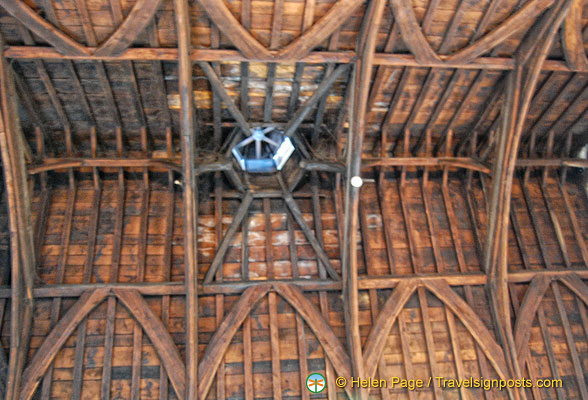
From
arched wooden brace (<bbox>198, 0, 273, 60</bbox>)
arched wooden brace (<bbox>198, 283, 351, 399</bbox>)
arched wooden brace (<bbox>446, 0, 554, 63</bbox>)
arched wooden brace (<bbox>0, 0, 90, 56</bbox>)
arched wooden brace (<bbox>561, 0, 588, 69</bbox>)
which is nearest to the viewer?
arched wooden brace (<bbox>0, 0, 90, 56</bbox>)

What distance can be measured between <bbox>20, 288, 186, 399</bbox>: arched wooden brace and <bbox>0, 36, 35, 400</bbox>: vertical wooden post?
0.23m

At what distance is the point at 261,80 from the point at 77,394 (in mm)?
5915

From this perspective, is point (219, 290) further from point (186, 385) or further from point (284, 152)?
point (284, 152)

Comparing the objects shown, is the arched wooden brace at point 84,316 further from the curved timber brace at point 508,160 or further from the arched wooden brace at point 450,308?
the curved timber brace at point 508,160

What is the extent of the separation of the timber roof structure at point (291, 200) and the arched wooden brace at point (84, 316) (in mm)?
32

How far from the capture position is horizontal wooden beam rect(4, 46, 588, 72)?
23.6 feet

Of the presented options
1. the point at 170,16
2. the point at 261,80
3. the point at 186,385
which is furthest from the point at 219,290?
the point at 170,16

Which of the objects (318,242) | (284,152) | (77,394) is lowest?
(77,394)

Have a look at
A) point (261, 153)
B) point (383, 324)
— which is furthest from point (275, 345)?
point (261, 153)

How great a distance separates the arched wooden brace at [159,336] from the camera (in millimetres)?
8102

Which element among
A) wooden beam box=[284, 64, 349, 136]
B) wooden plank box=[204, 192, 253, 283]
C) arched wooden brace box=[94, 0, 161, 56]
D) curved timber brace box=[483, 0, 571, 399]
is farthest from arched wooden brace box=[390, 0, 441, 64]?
wooden plank box=[204, 192, 253, 283]

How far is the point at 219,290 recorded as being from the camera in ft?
28.4

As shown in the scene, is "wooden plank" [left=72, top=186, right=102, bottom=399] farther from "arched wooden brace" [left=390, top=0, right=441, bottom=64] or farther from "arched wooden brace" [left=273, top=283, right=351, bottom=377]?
"arched wooden brace" [left=390, top=0, right=441, bottom=64]

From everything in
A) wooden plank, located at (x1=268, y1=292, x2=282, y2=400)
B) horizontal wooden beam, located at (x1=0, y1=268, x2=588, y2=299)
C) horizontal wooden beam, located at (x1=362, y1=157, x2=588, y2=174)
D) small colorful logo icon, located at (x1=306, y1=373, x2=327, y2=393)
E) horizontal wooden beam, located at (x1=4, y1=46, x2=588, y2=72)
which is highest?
horizontal wooden beam, located at (x1=4, y1=46, x2=588, y2=72)
